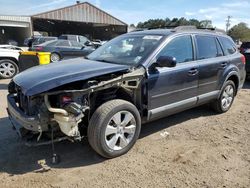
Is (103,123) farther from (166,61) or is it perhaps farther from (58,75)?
(166,61)

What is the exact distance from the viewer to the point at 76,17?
34625 mm

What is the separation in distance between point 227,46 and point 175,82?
2128 mm

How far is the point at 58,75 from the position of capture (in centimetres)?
327

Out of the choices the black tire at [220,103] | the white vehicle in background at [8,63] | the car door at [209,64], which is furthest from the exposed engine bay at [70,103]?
the white vehicle in background at [8,63]

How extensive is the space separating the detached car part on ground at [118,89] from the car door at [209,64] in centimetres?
2

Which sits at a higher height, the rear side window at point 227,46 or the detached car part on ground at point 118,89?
the rear side window at point 227,46

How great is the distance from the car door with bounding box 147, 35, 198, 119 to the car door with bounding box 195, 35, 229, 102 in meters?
0.20

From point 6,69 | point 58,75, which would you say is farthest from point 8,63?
point 58,75

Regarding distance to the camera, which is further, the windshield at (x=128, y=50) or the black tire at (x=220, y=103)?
the black tire at (x=220, y=103)

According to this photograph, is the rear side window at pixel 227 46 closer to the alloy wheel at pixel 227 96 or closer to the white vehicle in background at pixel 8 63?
the alloy wheel at pixel 227 96

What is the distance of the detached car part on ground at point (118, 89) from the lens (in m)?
3.13

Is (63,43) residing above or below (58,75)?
above

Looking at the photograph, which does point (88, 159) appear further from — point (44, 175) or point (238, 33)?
point (238, 33)

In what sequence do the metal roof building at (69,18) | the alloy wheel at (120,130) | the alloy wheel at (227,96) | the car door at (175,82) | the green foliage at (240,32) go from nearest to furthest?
the alloy wheel at (120,130) → the car door at (175,82) → the alloy wheel at (227,96) → the metal roof building at (69,18) → the green foliage at (240,32)
